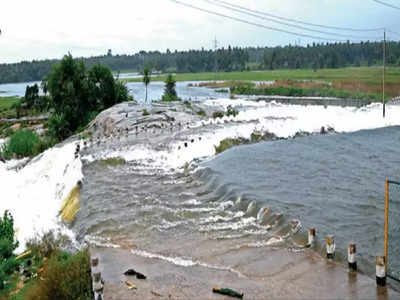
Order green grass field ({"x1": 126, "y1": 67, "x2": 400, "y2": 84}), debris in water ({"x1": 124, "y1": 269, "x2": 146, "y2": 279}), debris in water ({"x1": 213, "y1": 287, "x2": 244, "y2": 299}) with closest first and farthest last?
1. debris in water ({"x1": 213, "y1": 287, "x2": 244, "y2": 299})
2. debris in water ({"x1": 124, "y1": 269, "x2": 146, "y2": 279})
3. green grass field ({"x1": 126, "y1": 67, "x2": 400, "y2": 84})

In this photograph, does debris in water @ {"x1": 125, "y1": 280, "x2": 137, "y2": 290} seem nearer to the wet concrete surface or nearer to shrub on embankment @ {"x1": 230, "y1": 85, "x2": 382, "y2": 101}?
the wet concrete surface

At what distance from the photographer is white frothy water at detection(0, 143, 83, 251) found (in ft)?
55.2

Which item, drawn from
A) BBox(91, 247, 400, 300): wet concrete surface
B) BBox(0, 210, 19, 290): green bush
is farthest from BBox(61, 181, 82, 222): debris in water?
BBox(91, 247, 400, 300): wet concrete surface

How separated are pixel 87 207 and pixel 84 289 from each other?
816 cm

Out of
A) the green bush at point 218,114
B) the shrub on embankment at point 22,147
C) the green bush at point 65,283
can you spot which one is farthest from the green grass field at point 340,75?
the green bush at point 65,283

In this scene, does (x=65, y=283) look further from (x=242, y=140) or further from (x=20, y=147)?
(x=20, y=147)

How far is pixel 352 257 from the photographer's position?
11102 mm

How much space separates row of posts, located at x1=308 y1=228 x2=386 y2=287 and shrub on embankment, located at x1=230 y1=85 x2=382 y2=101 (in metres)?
46.3

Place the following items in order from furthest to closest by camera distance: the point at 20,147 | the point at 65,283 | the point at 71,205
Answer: the point at 20,147 < the point at 71,205 < the point at 65,283

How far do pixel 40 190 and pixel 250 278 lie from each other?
14.8 meters

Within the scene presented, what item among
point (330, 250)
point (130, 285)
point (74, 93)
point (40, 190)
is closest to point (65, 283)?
point (130, 285)

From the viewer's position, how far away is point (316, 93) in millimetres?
70625

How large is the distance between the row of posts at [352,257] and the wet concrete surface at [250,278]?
0.64 ft

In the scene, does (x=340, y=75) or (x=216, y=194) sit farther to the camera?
(x=340, y=75)
